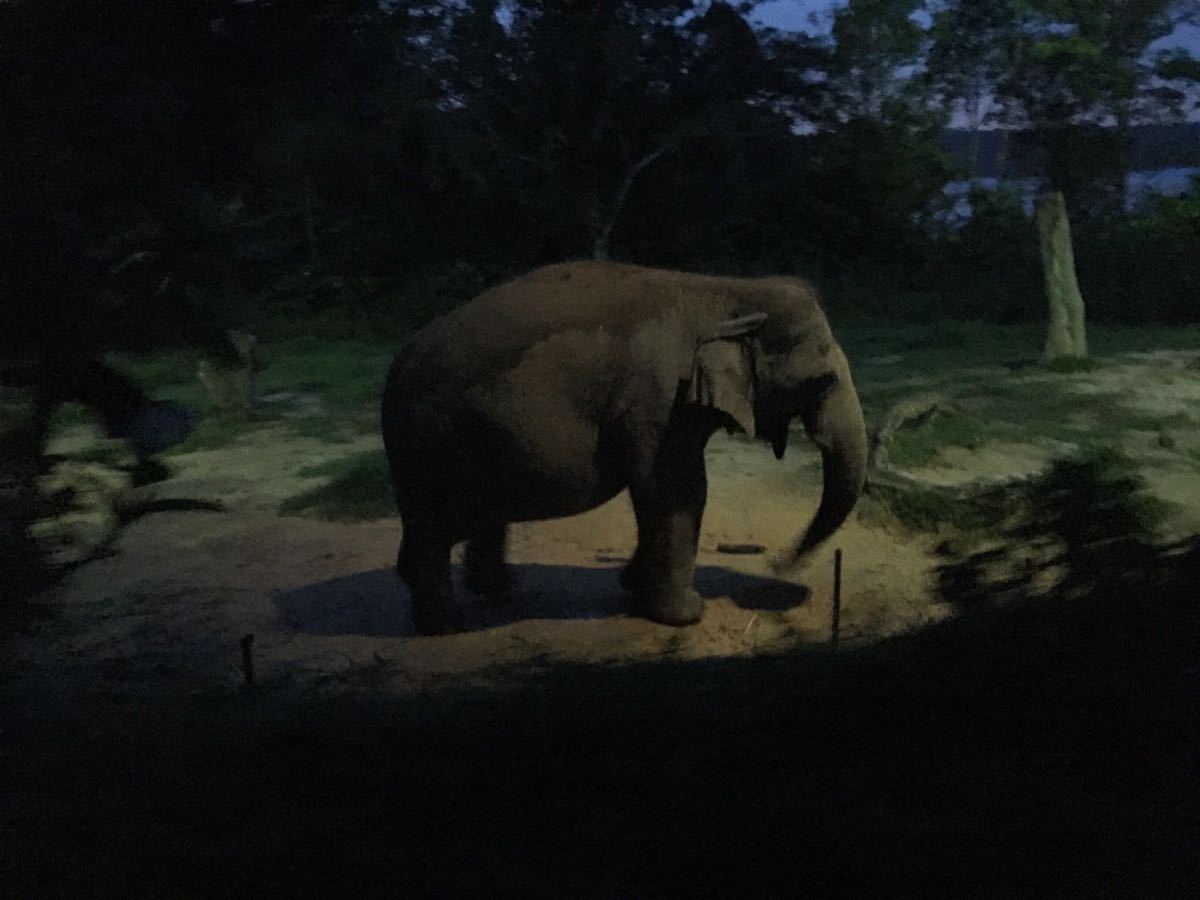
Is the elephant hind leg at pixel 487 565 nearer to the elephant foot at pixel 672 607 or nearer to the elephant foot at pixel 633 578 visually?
the elephant foot at pixel 633 578

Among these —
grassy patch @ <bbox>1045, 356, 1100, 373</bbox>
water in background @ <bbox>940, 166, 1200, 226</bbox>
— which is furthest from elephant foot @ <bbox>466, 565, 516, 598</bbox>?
grassy patch @ <bbox>1045, 356, 1100, 373</bbox>

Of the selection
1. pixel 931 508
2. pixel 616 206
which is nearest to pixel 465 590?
pixel 616 206

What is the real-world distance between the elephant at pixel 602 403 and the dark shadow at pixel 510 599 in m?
0.28

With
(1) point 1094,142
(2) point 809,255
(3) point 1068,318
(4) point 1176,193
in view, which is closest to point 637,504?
(2) point 809,255

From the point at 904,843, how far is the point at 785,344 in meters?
4.10

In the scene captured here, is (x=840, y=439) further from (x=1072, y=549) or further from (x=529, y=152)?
(x=1072, y=549)

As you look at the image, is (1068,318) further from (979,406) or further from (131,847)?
(131,847)

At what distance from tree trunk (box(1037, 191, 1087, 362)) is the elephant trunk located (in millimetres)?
5255

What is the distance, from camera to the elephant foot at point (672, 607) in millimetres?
5512

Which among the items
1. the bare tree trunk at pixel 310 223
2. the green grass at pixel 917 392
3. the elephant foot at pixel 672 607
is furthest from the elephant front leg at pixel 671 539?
the bare tree trunk at pixel 310 223

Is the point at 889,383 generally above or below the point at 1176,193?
below

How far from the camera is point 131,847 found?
1.72 m

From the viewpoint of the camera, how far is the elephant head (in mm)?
5383

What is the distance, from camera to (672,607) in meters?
5.52
